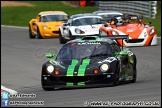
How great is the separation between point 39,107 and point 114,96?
1.89m

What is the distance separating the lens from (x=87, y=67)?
45.8 feet

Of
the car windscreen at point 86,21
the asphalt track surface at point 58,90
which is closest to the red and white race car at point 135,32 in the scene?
the asphalt track surface at point 58,90

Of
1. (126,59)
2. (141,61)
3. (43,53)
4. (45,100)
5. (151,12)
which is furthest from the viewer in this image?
(151,12)

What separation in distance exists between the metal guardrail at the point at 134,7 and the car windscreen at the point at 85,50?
24.2 m

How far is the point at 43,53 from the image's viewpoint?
24.4 meters

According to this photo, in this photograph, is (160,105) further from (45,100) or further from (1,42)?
(1,42)

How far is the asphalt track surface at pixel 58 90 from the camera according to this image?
37.6 feet

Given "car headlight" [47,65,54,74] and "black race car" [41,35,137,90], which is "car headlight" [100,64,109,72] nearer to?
"black race car" [41,35,137,90]

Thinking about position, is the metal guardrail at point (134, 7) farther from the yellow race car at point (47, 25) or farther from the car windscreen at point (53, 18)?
the yellow race car at point (47, 25)

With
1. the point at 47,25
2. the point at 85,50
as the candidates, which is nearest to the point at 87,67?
the point at 85,50

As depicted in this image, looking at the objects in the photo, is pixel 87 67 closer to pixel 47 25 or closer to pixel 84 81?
pixel 84 81

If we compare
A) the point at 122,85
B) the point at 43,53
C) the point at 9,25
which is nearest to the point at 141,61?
the point at 43,53

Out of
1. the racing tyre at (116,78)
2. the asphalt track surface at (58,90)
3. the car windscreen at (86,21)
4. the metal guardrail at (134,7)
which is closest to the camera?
the asphalt track surface at (58,90)

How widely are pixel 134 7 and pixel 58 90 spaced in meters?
29.6
